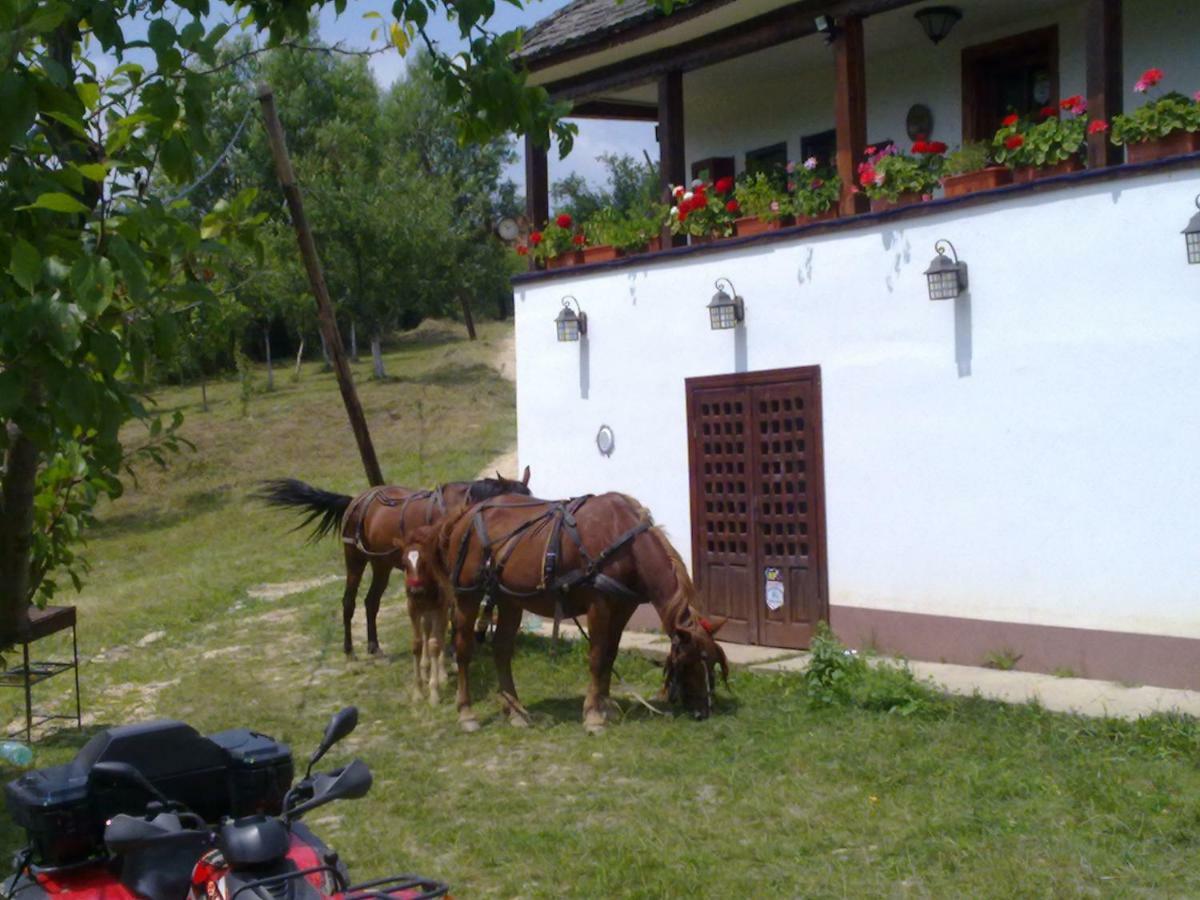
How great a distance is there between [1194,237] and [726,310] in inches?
160

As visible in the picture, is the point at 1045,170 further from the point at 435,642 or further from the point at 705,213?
the point at 435,642

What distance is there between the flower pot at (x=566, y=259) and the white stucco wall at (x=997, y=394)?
1.24 m

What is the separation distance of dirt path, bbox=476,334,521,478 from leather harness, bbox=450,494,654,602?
8.38 metres

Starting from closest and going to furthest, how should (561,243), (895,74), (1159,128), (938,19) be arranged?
1. (1159,128)
2. (938,19)
3. (895,74)
4. (561,243)

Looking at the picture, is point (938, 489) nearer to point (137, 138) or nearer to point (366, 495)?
point (366, 495)

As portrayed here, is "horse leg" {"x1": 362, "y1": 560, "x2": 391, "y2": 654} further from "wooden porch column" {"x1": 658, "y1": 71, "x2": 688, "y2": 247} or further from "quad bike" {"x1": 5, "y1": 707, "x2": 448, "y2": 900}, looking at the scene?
"quad bike" {"x1": 5, "y1": 707, "x2": 448, "y2": 900}

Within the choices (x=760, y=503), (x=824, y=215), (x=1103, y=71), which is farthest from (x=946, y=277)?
(x=760, y=503)

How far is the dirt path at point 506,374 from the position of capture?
2156 centimetres

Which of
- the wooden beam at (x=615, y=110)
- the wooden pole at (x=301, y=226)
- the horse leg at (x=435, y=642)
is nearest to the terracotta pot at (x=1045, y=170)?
the horse leg at (x=435, y=642)

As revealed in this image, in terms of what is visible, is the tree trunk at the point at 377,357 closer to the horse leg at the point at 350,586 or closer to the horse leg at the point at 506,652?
the horse leg at the point at 350,586

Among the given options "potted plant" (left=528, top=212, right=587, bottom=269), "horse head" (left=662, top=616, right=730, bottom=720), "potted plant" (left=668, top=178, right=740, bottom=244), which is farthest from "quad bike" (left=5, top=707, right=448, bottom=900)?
"potted plant" (left=528, top=212, right=587, bottom=269)

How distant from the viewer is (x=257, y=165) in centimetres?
3794

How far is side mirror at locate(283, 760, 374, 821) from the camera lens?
11.5 ft

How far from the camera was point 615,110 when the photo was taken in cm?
1507
